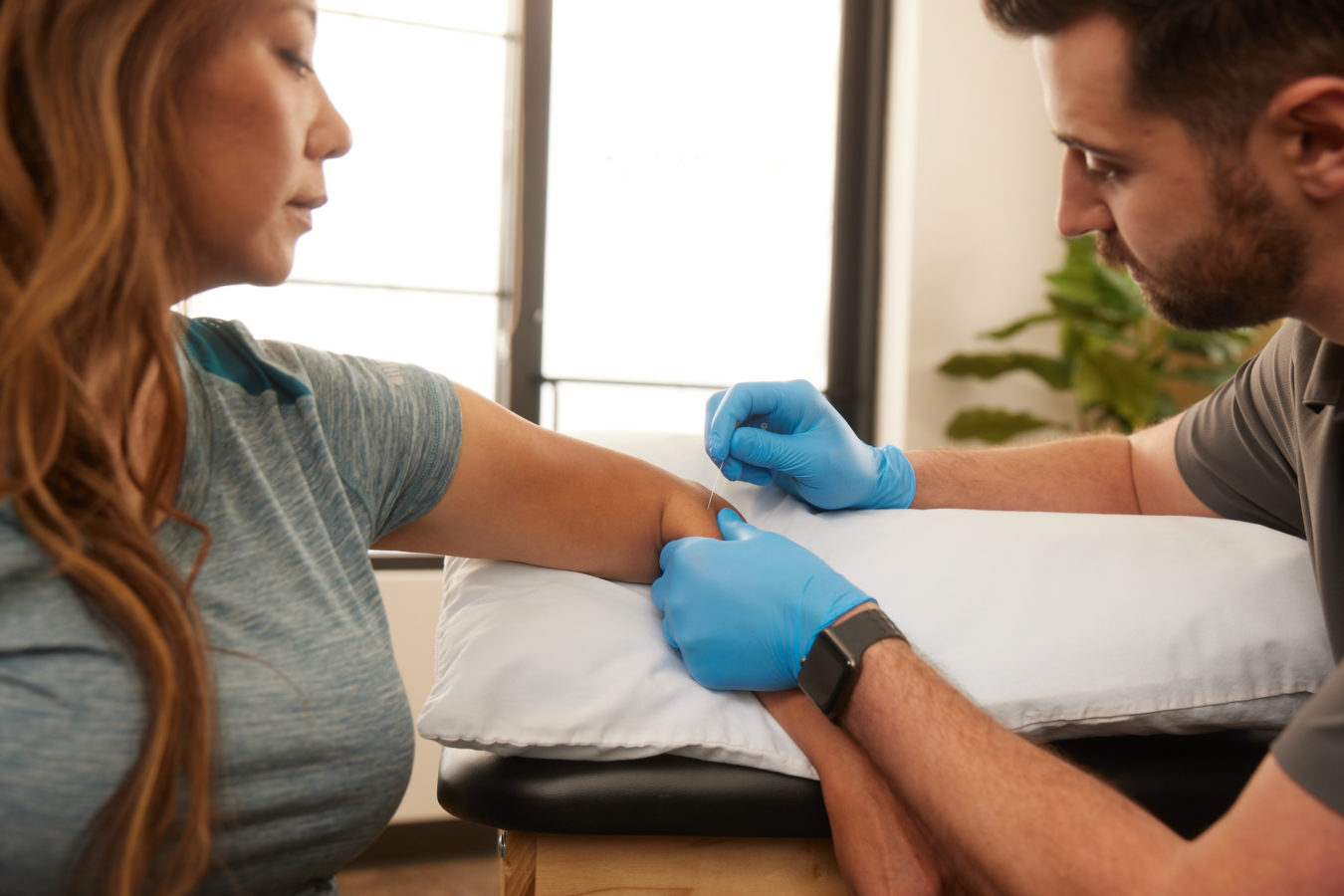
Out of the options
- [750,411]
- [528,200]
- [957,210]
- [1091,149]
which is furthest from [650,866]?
[957,210]

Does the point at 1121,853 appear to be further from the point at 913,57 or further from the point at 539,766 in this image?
the point at 913,57

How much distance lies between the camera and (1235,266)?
917 mm

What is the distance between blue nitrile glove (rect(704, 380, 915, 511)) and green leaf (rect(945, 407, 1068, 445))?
147cm

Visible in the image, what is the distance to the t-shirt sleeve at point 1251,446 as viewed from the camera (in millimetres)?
1110

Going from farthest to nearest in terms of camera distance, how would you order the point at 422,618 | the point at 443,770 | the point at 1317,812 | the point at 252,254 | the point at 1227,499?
the point at 422,618
the point at 1227,499
the point at 443,770
the point at 252,254
the point at 1317,812

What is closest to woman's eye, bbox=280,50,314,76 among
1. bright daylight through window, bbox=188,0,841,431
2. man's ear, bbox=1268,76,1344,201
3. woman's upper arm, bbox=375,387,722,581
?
woman's upper arm, bbox=375,387,722,581

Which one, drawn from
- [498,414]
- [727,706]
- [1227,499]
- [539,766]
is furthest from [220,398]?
[1227,499]

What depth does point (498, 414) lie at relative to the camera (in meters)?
1.01

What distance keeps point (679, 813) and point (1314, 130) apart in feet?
2.62

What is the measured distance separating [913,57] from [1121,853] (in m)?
2.44

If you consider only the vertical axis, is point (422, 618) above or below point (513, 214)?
below

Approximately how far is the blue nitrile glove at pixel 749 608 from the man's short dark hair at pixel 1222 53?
1.75 feet

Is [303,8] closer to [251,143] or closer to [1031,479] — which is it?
[251,143]

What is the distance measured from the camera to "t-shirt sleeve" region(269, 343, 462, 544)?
879 millimetres
